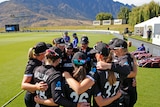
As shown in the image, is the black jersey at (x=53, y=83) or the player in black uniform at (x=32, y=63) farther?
the player in black uniform at (x=32, y=63)

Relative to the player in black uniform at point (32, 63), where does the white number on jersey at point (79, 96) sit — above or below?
below

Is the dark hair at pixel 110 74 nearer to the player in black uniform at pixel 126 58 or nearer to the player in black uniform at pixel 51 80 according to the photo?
the player in black uniform at pixel 51 80

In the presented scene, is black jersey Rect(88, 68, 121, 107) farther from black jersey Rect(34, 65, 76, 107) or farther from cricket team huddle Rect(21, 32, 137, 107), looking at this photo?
black jersey Rect(34, 65, 76, 107)

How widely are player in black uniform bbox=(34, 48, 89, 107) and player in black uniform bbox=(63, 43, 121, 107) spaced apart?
183mm

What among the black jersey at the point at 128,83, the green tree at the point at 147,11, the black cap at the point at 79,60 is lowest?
the black jersey at the point at 128,83

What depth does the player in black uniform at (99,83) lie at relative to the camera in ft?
12.9

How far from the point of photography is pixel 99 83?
4379mm

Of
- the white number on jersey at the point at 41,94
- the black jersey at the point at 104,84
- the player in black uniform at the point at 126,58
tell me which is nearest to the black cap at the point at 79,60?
the black jersey at the point at 104,84

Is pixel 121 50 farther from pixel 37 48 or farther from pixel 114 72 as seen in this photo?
pixel 37 48

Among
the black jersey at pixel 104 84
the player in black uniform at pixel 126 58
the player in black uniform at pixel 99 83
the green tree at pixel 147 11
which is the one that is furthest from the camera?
the green tree at pixel 147 11

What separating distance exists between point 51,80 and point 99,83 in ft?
2.82

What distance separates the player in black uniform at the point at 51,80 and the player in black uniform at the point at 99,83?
0.60 feet

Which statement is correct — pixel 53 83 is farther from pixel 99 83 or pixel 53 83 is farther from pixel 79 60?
pixel 99 83

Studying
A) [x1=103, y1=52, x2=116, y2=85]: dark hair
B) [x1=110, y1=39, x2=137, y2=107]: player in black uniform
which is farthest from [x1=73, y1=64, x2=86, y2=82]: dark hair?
[x1=110, y1=39, x2=137, y2=107]: player in black uniform
